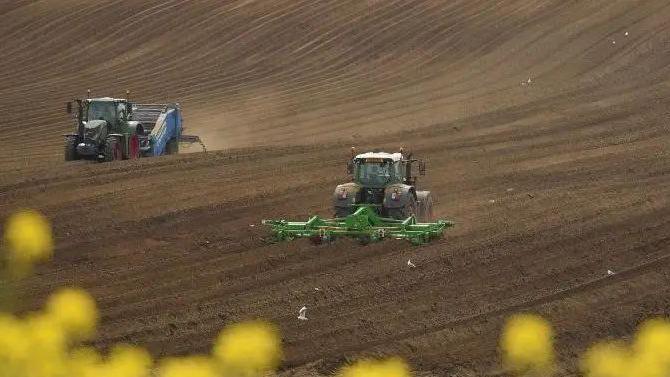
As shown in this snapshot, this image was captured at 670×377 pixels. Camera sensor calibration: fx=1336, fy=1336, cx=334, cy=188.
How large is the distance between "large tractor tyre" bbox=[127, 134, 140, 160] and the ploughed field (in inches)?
45.8

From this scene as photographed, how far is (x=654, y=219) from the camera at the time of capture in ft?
67.5

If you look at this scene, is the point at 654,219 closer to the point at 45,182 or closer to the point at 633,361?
the point at 45,182

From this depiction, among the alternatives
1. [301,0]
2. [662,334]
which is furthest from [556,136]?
[662,334]

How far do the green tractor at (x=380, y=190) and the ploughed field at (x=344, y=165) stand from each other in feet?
2.21

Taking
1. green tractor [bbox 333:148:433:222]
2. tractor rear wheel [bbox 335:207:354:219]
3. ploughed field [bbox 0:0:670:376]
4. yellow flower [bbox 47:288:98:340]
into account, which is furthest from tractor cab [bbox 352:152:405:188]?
yellow flower [bbox 47:288:98:340]

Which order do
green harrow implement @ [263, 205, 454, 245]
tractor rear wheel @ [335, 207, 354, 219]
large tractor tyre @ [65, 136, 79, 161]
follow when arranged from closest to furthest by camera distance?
green harrow implement @ [263, 205, 454, 245] < tractor rear wheel @ [335, 207, 354, 219] < large tractor tyre @ [65, 136, 79, 161]

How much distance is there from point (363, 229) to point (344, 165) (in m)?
8.07

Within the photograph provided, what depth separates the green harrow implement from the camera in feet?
59.4

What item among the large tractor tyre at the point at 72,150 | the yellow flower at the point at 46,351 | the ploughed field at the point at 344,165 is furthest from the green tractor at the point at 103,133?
the yellow flower at the point at 46,351

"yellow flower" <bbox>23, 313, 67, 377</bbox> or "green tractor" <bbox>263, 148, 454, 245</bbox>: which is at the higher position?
"yellow flower" <bbox>23, 313, 67, 377</bbox>

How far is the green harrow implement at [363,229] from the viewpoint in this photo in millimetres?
18094

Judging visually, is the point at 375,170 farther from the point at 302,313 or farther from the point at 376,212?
the point at 302,313

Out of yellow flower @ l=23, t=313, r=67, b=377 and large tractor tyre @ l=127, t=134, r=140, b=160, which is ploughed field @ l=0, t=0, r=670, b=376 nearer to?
large tractor tyre @ l=127, t=134, r=140, b=160

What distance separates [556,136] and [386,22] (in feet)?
50.7
